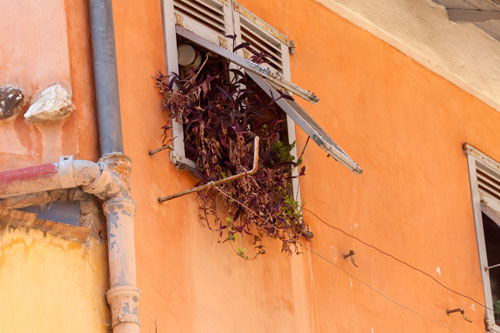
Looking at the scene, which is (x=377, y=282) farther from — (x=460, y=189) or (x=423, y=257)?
(x=460, y=189)

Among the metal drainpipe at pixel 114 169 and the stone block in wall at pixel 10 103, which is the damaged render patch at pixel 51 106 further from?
the metal drainpipe at pixel 114 169

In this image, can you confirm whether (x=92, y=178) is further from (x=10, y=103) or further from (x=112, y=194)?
(x=10, y=103)

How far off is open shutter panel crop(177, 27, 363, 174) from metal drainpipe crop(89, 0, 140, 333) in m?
0.86

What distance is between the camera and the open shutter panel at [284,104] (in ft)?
22.4

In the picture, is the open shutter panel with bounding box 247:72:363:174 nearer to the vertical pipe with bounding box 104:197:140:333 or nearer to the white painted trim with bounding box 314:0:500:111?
the vertical pipe with bounding box 104:197:140:333

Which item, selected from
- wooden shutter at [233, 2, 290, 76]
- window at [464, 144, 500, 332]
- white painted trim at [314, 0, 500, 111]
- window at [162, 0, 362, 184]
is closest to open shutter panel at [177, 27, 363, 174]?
window at [162, 0, 362, 184]

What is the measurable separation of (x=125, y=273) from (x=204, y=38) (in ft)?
→ 6.86

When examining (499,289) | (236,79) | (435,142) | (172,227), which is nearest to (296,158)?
(236,79)

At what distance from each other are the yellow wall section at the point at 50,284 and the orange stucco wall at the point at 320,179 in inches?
12.9

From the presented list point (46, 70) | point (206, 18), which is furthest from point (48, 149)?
point (206, 18)

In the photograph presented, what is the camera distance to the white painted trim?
30.0 ft

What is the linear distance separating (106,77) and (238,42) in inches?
65.8

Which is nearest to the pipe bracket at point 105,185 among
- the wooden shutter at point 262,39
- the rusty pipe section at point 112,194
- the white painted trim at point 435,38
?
the rusty pipe section at point 112,194

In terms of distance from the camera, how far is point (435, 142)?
967cm
